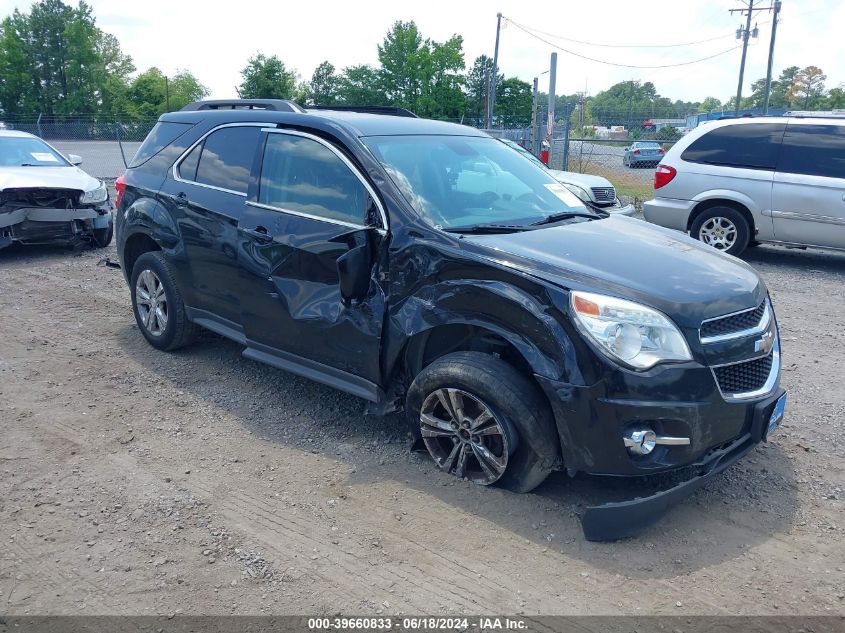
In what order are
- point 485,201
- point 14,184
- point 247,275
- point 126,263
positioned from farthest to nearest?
point 14,184 < point 126,263 < point 247,275 < point 485,201

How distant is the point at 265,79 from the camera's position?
193 feet

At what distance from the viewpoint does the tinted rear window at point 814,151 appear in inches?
352

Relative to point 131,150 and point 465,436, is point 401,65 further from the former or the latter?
point 465,436

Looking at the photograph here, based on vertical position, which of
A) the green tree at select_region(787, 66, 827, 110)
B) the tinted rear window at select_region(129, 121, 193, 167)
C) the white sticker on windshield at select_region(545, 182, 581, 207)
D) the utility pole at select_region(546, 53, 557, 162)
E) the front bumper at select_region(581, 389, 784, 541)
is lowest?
the front bumper at select_region(581, 389, 784, 541)

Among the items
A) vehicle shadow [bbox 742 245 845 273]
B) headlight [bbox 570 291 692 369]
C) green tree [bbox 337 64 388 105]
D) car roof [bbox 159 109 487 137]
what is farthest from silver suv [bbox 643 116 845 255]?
green tree [bbox 337 64 388 105]

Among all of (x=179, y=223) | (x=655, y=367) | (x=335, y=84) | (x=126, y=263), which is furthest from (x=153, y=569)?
(x=335, y=84)

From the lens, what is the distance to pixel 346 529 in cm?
346

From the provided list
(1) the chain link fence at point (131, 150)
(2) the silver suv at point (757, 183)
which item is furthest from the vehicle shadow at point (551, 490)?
(1) the chain link fence at point (131, 150)

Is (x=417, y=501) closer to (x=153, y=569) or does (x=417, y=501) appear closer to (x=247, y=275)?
(x=153, y=569)

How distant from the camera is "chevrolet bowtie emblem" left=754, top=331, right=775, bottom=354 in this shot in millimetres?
3541

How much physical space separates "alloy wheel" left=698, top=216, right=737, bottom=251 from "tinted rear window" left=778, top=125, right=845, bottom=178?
36.7 inches

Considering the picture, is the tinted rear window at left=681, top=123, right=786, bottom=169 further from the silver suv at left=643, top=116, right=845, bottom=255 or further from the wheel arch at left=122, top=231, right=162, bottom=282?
the wheel arch at left=122, top=231, right=162, bottom=282

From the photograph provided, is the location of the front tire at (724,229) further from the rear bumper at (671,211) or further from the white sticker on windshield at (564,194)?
the white sticker on windshield at (564,194)

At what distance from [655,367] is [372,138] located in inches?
85.6
